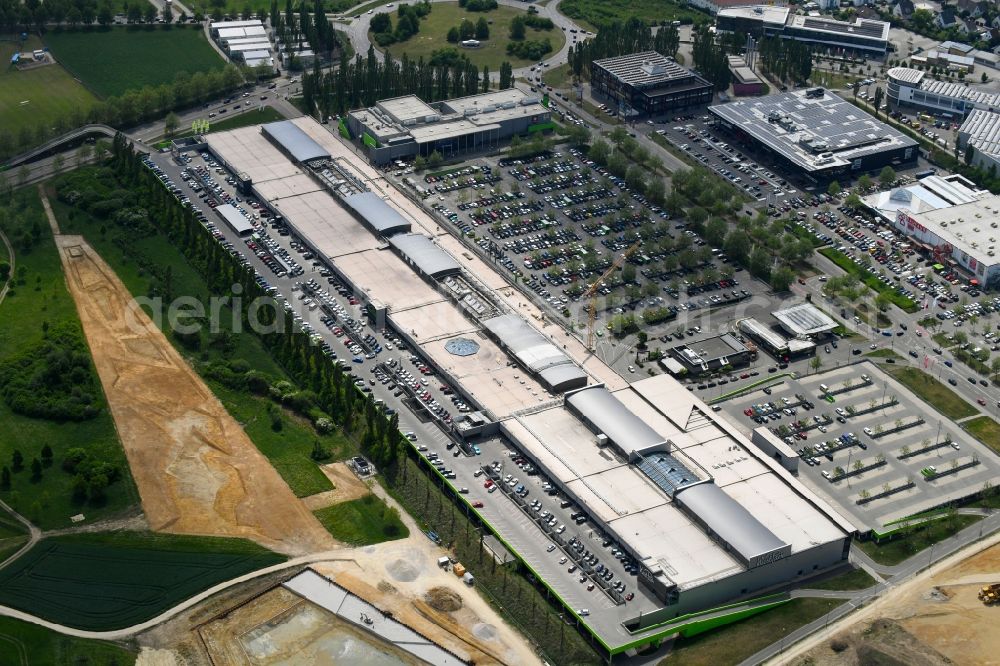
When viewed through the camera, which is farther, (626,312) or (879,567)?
(626,312)

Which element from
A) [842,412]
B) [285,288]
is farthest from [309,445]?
[842,412]

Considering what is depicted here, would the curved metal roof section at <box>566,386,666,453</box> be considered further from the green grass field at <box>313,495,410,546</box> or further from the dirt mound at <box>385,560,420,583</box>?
the dirt mound at <box>385,560,420,583</box>

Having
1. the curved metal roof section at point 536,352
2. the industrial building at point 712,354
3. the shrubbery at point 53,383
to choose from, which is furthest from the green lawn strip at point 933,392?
the shrubbery at point 53,383

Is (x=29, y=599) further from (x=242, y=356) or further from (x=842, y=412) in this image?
(x=842, y=412)

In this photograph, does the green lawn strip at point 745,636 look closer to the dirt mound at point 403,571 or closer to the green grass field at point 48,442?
the dirt mound at point 403,571

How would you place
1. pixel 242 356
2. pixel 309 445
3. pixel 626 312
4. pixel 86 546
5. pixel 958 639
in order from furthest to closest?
1. pixel 626 312
2. pixel 242 356
3. pixel 309 445
4. pixel 86 546
5. pixel 958 639

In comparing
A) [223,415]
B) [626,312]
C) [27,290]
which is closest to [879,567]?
[626,312]

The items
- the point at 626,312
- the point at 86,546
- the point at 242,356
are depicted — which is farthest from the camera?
the point at 626,312
